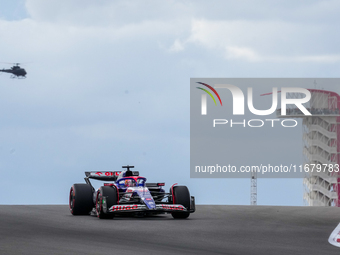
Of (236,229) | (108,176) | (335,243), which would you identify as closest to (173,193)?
(108,176)

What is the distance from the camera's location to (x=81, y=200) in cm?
1925

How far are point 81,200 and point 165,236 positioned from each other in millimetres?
7212

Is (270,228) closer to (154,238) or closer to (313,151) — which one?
(154,238)

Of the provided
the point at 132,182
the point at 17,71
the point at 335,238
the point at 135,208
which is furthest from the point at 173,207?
the point at 17,71

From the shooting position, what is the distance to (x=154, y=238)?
1218 cm

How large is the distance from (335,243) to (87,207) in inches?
381

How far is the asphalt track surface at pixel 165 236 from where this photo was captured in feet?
34.1

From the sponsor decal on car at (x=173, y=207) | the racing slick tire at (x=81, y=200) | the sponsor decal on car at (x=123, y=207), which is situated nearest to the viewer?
the sponsor decal on car at (x=123, y=207)

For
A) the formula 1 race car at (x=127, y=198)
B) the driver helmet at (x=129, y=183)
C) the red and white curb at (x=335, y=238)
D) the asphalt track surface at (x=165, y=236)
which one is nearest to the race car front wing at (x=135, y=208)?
the formula 1 race car at (x=127, y=198)

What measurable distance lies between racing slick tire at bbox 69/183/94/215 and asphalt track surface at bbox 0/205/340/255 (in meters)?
1.83

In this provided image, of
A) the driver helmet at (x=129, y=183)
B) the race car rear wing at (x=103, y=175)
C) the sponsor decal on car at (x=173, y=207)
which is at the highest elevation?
the race car rear wing at (x=103, y=175)

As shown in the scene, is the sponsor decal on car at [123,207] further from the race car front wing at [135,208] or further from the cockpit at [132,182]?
the cockpit at [132,182]

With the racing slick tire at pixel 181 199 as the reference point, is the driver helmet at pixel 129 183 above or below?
above

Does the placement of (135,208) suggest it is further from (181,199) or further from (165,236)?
(165,236)
